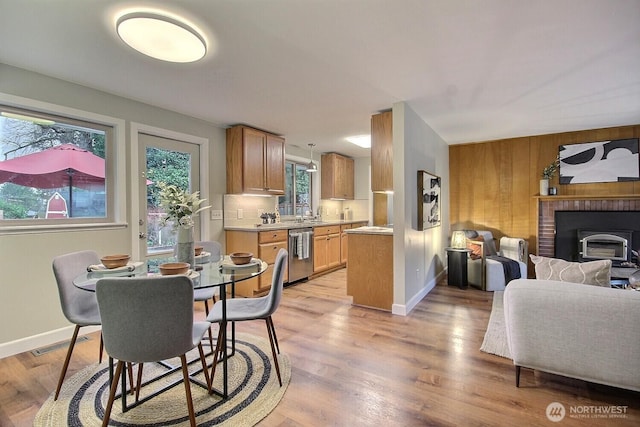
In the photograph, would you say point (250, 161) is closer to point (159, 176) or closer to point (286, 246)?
point (159, 176)

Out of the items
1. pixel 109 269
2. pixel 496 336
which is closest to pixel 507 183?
pixel 496 336

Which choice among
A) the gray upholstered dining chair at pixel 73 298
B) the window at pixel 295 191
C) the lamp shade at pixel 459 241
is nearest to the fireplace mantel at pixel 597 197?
the lamp shade at pixel 459 241

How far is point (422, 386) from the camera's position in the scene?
203 cm

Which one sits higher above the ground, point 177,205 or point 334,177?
point 334,177

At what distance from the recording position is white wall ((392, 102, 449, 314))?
131 inches

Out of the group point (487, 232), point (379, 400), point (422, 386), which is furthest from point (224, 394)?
point (487, 232)

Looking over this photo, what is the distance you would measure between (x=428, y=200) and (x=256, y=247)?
231 centimetres

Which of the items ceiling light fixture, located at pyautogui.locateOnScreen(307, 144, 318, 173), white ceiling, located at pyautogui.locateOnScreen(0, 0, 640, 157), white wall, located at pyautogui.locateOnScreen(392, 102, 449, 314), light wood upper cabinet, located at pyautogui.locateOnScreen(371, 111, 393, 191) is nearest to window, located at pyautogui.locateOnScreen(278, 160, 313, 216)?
ceiling light fixture, located at pyautogui.locateOnScreen(307, 144, 318, 173)

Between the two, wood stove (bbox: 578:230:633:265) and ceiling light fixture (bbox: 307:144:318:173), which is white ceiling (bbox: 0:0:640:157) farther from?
wood stove (bbox: 578:230:633:265)

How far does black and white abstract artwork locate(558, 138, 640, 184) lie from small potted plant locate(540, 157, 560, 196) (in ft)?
0.23

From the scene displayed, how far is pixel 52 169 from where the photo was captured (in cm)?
282

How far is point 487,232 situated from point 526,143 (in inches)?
63.5

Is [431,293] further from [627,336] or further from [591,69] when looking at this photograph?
[591,69]

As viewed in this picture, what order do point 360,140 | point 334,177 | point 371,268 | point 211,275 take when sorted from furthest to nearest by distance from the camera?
point 334,177 < point 360,140 < point 371,268 < point 211,275
